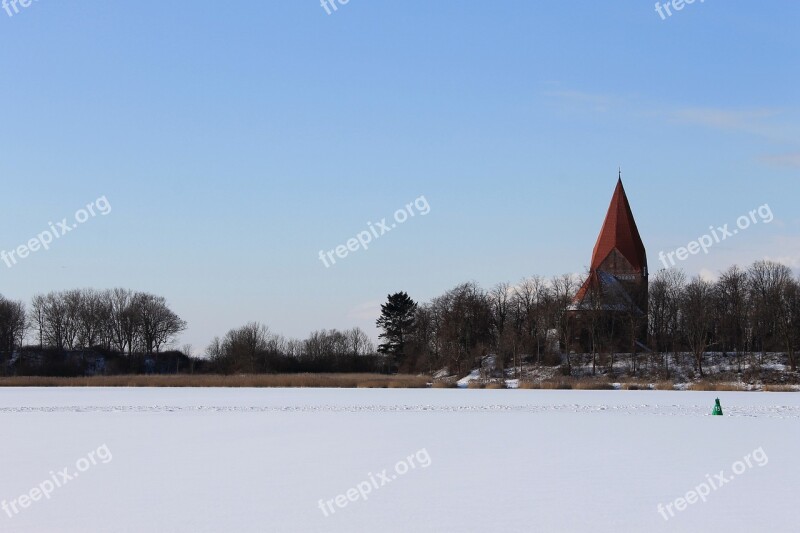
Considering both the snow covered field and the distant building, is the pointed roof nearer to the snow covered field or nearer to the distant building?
the distant building

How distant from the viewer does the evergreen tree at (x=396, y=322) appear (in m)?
77.2

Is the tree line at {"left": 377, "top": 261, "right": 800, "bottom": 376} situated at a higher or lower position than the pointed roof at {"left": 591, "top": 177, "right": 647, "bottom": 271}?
lower

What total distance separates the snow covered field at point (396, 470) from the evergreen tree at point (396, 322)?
2102 inches

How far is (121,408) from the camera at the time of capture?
25.1m

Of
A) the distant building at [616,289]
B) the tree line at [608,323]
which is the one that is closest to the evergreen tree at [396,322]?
the tree line at [608,323]

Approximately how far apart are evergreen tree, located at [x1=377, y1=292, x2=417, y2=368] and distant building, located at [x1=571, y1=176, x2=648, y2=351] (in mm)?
18128

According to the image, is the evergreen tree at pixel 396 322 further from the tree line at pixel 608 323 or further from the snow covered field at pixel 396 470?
the snow covered field at pixel 396 470

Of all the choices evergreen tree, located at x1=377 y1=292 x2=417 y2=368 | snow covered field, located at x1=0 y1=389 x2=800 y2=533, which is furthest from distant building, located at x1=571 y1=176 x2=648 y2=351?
snow covered field, located at x1=0 y1=389 x2=800 y2=533

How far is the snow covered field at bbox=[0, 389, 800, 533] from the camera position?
9352 mm

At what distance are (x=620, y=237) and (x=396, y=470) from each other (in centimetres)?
5694

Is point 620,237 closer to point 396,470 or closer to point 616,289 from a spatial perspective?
point 616,289

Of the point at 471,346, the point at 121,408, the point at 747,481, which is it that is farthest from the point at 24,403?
the point at 471,346

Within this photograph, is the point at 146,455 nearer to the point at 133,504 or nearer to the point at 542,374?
the point at 133,504

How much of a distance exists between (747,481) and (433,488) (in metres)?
4.14
